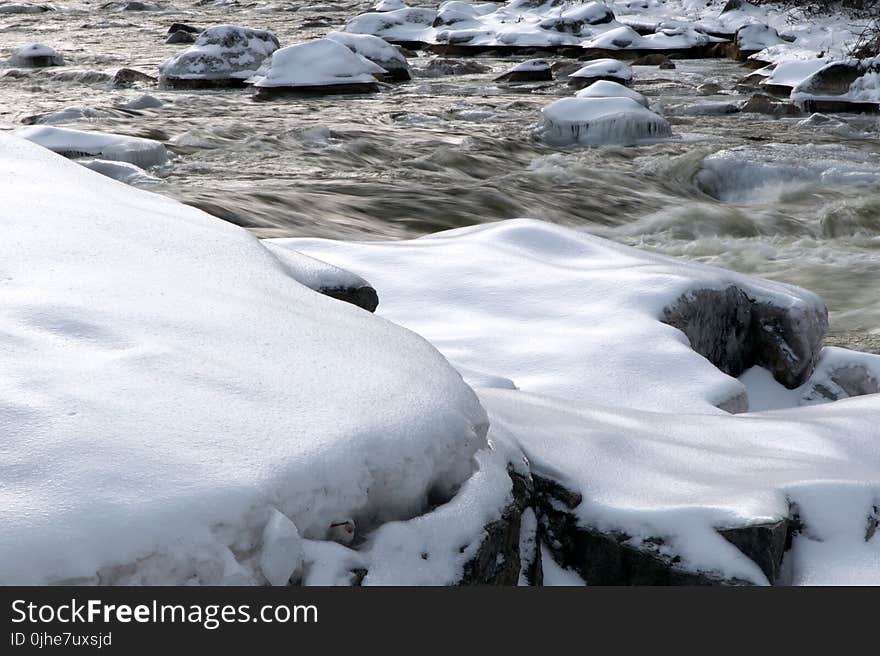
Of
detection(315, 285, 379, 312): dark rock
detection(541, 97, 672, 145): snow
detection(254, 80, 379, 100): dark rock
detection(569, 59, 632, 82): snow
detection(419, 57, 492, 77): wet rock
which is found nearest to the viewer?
detection(315, 285, 379, 312): dark rock

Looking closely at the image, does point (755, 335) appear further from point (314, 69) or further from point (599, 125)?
point (314, 69)

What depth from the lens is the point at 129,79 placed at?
46.1ft

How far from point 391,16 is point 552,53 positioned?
4.41 meters

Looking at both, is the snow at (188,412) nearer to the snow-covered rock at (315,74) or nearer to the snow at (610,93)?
the snow at (610,93)

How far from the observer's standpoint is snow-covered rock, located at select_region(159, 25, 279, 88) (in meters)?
14.3

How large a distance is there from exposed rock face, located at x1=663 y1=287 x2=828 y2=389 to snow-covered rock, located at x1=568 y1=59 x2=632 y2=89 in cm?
1160

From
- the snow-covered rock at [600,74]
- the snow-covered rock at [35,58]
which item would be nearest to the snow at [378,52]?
the snow-covered rock at [600,74]

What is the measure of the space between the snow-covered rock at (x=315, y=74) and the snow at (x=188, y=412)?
38.8ft

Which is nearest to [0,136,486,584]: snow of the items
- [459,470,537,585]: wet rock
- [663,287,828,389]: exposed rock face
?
[459,470,537,585]: wet rock

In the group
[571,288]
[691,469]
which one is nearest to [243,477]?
[691,469]

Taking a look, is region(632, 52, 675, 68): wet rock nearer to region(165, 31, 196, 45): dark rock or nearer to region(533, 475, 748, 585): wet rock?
region(165, 31, 196, 45): dark rock

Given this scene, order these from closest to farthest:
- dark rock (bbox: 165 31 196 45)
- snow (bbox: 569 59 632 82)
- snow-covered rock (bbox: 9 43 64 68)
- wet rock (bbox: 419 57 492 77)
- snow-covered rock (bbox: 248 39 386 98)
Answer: snow-covered rock (bbox: 248 39 386 98)
snow-covered rock (bbox: 9 43 64 68)
snow (bbox: 569 59 632 82)
wet rock (bbox: 419 57 492 77)
dark rock (bbox: 165 31 196 45)

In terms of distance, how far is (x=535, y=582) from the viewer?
87.2 inches

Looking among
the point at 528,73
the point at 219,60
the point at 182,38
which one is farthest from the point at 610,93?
the point at 182,38
